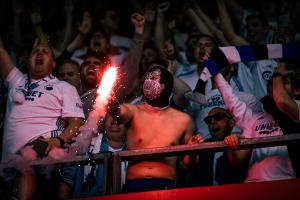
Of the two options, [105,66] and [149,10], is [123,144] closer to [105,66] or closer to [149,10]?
[105,66]

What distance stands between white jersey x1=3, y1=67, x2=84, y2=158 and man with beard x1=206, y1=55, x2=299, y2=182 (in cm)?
146

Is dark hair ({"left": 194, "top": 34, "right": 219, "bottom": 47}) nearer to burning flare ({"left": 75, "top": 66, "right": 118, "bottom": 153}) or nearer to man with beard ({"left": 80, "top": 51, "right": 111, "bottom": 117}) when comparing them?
man with beard ({"left": 80, "top": 51, "right": 111, "bottom": 117})

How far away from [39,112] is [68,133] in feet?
1.30

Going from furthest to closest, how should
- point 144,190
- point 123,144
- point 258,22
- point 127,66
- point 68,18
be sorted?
point 68,18 < point 258,22 < point 127,66 < point 123,144 < point 144,190

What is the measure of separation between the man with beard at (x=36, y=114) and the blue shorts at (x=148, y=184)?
78cm

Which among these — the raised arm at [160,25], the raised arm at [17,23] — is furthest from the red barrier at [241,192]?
the raised arm at [17,23]

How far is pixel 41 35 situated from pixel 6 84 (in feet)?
6.69

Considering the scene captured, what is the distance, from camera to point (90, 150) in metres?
6.74

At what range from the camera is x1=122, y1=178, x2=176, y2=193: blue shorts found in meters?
5.93

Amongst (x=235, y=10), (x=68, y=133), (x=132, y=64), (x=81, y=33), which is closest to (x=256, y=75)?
(x=132, y=64)

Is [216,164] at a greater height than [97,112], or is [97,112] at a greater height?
[97,112]

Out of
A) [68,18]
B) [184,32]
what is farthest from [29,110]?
[184,32]

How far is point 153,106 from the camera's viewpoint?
6520mm

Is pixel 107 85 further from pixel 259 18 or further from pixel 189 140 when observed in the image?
pixel 259 18
